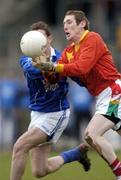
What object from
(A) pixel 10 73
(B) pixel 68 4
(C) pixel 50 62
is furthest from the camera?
(B) pixel 68 4

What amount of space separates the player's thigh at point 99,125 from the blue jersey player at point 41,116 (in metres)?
0.57

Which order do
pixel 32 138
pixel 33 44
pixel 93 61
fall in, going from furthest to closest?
pixel 32 138 < pixel 93 61 < pixel 33 44

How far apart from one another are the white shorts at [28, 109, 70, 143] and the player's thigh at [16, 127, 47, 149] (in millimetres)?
77

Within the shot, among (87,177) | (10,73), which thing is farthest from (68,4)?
(87,177)

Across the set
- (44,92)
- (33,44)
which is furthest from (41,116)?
(33,44)

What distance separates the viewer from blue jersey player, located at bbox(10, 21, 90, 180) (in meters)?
13.1

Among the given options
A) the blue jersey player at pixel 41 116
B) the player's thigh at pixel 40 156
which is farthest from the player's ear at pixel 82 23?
the player's thigh at pixel 40 156

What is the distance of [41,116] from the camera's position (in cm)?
1337

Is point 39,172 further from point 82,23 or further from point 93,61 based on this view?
point 82,23

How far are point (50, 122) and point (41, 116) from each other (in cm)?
15

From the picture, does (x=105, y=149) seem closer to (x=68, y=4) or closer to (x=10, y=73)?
(x=10, y=73)

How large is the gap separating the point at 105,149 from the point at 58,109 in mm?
893

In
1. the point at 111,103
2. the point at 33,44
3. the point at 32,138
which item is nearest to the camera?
the point at 33,44

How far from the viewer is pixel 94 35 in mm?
13211
